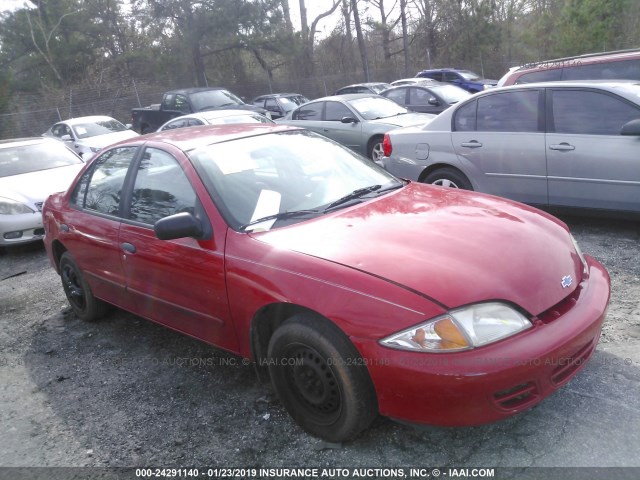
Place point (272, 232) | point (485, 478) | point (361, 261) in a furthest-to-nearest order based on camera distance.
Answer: point (272, 232) < point (361, 261) < point (485, 478)

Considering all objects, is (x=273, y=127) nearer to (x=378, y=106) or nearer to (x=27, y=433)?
(x=27, y=433)

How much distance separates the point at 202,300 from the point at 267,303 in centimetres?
60

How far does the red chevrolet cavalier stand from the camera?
2.35 meters

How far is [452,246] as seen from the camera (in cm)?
271

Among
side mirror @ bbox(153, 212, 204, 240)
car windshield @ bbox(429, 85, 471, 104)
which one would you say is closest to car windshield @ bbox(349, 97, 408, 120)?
car windshield @ bbox(429, 85, 471, 104)

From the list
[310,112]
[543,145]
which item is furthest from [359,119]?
[543,145]

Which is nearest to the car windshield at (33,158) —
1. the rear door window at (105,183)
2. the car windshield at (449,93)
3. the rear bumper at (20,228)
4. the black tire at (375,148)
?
the rear bumper at (20,228)

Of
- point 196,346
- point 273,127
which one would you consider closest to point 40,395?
point 196,346

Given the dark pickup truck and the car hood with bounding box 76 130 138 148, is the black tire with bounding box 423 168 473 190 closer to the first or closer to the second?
Answer: the car hood with bounding box 76 130 138 148

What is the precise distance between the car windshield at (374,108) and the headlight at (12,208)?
5.93 meters

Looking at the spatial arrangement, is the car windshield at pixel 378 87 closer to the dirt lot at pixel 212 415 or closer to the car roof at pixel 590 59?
the car roof at pixel 590 59

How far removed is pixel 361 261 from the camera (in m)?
2.61

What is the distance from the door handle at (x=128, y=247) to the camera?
145 inches

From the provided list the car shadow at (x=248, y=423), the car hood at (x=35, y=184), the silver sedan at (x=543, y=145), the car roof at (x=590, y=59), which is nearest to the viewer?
the car shadow at (x=248, y=423)
